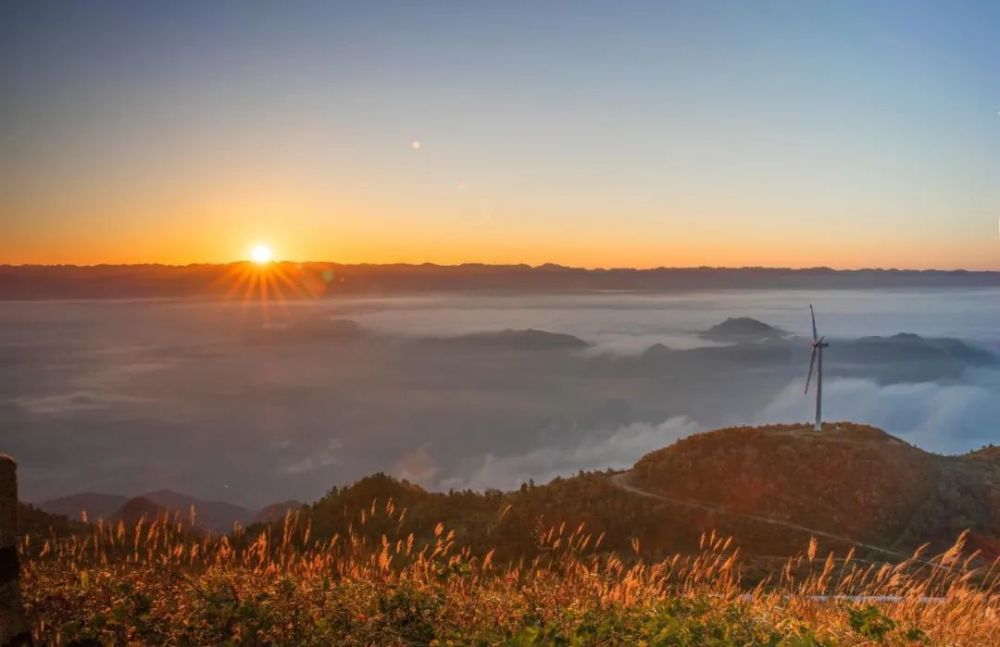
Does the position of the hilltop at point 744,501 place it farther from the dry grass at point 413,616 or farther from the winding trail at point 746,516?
the dry grass at point 413,616

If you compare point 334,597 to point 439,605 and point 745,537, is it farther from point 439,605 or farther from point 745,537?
point 745,537

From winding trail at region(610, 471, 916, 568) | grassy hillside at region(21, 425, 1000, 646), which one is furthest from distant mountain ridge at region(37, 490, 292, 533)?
winding trail at region(610, 471, 916, 568)

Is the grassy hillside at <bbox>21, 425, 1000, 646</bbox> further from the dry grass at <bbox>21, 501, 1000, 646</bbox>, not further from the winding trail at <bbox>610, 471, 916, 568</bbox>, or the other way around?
the winding trail at <bbox>610, 471, 916, 568</bbox>

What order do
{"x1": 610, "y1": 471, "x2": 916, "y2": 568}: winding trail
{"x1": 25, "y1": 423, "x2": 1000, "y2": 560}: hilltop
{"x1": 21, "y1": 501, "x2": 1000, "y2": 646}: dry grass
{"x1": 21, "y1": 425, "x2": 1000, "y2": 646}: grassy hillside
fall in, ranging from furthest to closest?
1. {"x1": 25, "y1": 423, "x2": 1000, "y2": 560}: hilltop
2. {"x1": 610, "y1": 471, "x2": 916, "y2": 568}: winding trail
3. {"x1": 21, "y1": 425, "x2": 1000, "y2": 646}: grassy hillside
4. {"x1": 21, "y1": 501, "x2": 1000, "y2": 646}: dry grass

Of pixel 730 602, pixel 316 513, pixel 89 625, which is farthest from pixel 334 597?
pixel 316 513

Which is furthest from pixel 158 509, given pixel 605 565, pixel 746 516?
pixel 746 516

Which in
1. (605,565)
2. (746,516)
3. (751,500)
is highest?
(605,565)

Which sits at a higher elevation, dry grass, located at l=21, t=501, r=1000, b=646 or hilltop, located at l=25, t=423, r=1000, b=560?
dry grass, located at l=21, t=501, r=1000, b=646

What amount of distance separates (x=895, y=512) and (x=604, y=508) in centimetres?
1341

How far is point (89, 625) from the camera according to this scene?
781 centimetres

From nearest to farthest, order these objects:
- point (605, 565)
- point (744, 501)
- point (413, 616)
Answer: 1. point (413, 616)
2. point (605, 565)
3. point (744, 501)

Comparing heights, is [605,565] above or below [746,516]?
above

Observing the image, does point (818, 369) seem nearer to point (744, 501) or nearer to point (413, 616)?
point (744, 501)

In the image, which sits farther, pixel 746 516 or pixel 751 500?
pixel 751 500
